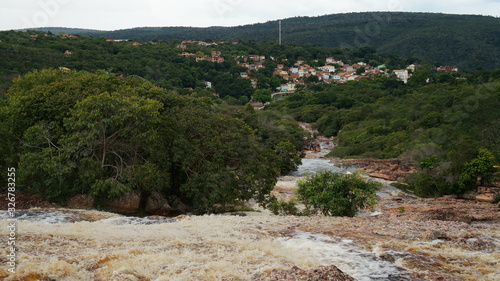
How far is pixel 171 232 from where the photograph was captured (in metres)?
10.1

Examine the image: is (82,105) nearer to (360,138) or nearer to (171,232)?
(171,232)

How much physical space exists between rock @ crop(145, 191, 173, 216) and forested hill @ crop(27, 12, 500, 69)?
106084mm

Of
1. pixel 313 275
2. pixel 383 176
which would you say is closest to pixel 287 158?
pixel 383 176

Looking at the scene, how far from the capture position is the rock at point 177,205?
652 inches

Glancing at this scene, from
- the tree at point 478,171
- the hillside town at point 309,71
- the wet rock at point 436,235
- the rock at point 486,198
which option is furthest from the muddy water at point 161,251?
the hillside town at point 309,71

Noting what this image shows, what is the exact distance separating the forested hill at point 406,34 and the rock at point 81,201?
106 meters

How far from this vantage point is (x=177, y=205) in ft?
55.1

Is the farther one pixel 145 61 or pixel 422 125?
pixel 145 61

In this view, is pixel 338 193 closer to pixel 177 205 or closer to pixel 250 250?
pixel 177 205

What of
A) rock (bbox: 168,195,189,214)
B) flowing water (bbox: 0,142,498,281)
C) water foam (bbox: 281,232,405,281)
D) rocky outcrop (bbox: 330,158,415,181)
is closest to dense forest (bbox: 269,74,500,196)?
rocky outcrop (bbox: 330,158,415,181)

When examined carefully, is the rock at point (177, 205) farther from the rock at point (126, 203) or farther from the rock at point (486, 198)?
the rock at point (486, 198)

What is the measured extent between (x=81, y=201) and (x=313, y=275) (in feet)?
35.7

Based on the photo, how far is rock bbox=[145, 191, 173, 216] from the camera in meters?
16.1

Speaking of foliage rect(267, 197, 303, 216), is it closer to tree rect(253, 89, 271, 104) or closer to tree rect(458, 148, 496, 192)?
tree rect(458, 148, 496, 192)
